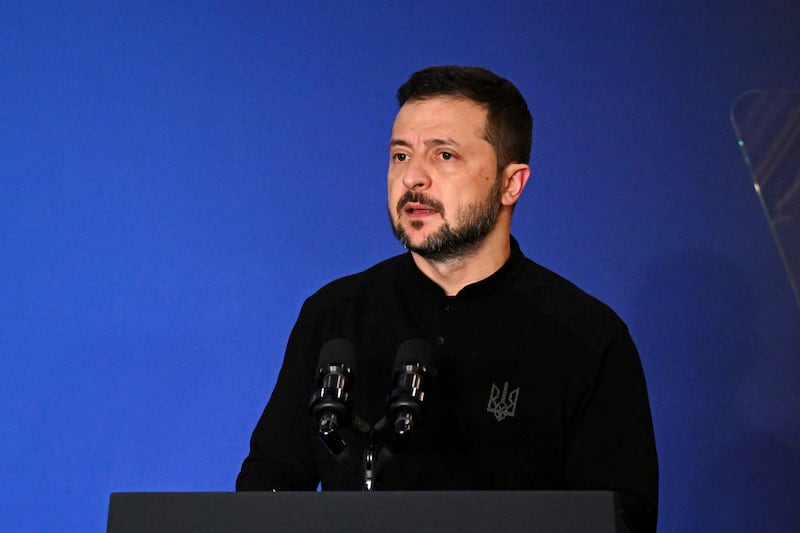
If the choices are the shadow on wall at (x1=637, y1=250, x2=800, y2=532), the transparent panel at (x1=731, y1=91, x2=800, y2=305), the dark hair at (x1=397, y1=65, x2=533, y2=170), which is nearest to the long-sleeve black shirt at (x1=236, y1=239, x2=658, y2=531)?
the dark hair at (x1=397, y1=65, x2=533, y2=170)

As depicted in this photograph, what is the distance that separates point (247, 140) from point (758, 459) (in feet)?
5.12

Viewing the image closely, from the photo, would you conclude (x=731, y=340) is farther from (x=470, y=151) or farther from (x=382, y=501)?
(x=382, y=501)

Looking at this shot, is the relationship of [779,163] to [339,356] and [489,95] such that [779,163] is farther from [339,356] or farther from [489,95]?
[339,356]

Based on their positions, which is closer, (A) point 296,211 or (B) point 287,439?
(B) point 287,439

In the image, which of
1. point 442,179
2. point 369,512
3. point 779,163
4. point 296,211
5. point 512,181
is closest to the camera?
point 369,512

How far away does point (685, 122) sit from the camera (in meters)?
2.89

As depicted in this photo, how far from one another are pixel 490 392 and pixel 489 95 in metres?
0.57

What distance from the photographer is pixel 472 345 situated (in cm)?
198

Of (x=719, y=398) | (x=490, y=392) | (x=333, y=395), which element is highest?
(x=719, y=398)

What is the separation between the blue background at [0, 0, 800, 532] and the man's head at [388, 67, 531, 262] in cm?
74

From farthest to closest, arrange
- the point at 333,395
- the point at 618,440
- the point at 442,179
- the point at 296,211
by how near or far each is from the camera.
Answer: the point at 296,211, the point at 442,179, the point at 618,440, the point at 333,395

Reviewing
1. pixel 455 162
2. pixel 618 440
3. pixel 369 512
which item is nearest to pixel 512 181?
pixel 455 162

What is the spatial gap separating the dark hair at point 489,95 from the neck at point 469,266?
0.48 ft

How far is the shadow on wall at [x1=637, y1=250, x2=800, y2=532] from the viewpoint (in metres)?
2.71
